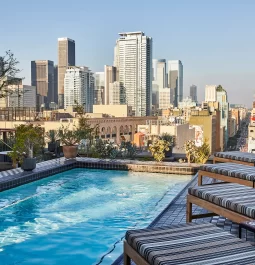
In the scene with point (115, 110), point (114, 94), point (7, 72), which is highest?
point (114, 94)

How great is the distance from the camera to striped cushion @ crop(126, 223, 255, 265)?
6.51 feet

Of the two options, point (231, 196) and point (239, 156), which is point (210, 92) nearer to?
point (239, 156)

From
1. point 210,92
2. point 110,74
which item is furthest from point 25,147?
point 110,74

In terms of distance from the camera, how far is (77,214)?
583 cm

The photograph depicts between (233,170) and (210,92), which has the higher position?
(210,92)

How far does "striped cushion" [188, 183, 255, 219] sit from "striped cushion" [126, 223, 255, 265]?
2.50 feet

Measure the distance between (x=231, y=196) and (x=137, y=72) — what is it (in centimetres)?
13818

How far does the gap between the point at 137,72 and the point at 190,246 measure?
139467mm

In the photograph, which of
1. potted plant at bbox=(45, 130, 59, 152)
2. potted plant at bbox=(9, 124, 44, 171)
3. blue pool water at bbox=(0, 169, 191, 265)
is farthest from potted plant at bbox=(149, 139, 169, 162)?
potted plant at bbox=(45, 130, 59, 152)

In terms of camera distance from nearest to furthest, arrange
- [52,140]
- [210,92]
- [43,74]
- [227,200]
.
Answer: [227,200] → [52,140] → [210,92] → [43,74]

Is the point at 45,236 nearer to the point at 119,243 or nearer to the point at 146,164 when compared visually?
the point at 119,243

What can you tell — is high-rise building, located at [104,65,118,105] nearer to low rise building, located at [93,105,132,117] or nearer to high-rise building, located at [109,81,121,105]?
high-rise building, located at [109,81,121,105]

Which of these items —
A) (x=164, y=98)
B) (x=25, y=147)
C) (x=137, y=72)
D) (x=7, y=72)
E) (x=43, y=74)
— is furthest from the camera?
(x=164, y=98)

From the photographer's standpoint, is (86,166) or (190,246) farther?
(86,166)
